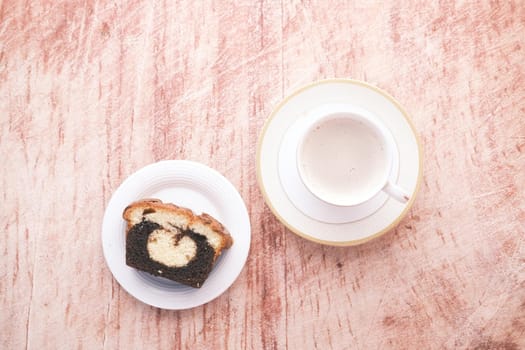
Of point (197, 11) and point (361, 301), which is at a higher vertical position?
point (197, 11)

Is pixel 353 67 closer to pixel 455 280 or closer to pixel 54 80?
pixel 455 280

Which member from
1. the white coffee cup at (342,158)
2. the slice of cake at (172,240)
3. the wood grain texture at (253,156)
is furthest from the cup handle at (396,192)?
the slice of cake at (172,240)

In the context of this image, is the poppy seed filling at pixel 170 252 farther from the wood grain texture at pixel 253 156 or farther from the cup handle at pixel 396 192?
the cup handle at pixel 396 192

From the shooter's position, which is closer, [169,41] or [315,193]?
[315,193]

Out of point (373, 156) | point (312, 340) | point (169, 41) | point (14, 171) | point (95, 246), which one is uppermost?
point (169, 41)

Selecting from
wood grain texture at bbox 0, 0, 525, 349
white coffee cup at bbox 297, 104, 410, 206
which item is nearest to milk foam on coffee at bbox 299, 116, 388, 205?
white coffee cup at bbox 297, 104, 410, 206

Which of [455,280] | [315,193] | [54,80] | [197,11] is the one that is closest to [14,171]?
[54,80]
